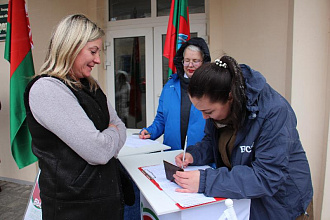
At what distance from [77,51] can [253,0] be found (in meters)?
2.69

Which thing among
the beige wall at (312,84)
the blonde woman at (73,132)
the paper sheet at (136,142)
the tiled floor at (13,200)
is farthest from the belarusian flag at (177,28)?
the tiled floor at (13,200)

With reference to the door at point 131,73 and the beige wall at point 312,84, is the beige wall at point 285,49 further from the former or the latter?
the door at point 131,73

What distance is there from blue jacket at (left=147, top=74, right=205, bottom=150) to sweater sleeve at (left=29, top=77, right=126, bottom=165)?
109 centimetres

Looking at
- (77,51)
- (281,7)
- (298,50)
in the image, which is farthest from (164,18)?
(77,51)

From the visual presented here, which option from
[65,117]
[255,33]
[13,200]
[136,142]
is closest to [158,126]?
[136,142]

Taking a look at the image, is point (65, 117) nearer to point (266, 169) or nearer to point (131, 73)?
point (266, 169)

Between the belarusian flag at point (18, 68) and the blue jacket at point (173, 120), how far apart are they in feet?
5.27

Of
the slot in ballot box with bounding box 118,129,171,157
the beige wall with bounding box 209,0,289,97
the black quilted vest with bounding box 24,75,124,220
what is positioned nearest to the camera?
the black quilted vest with bounding box 24,75,124,220

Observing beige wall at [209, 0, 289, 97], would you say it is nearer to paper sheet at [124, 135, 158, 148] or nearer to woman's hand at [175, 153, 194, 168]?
paper sheet at [124, 135, 158, 148]

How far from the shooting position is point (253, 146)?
1.12m

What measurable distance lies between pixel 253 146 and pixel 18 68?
279cm

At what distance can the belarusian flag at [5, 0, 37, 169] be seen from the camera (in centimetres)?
287

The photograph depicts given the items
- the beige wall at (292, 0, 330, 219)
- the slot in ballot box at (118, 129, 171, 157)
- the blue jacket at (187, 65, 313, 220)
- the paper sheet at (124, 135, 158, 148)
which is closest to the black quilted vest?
the blue jacket at (187, 65, 313, 220)

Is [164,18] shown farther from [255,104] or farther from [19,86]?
[255,104]
